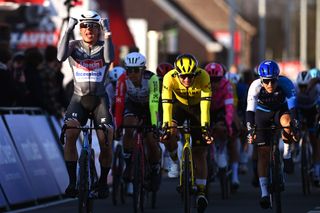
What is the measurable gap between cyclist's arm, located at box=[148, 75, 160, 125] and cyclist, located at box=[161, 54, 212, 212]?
0.65 meters

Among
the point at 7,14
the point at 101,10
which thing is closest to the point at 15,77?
the point at 7,14

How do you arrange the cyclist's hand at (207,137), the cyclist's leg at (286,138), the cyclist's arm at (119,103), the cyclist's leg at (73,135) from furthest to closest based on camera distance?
the cyclist's arm at (119,103) → the cyclist's leg at (286,138) → the cyclist's hand at (207,137) → the cyclist's leg at (73,135)

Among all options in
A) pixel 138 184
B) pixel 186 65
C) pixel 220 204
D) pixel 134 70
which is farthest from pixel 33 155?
pixel 186 65

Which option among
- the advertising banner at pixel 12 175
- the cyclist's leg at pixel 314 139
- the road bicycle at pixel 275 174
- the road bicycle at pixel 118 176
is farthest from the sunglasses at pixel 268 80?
the cyclist's leg at pixel 314 139

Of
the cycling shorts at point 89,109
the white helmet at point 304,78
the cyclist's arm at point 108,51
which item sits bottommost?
the cycling shorts at point 89,109

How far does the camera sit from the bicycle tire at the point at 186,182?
14.1 metres

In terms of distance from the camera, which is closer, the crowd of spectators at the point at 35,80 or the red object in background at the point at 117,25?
the crowd of spectators at the point at 35,80

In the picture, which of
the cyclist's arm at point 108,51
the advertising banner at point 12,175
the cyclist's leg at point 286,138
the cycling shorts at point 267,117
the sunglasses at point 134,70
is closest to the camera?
the cyclist's arm at point 108,51

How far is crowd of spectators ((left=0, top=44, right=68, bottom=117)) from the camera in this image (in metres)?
18.8

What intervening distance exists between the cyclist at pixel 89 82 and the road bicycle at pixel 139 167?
1.40 m

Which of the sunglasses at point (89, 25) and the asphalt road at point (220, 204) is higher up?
the sunglasses at point (89, 25)

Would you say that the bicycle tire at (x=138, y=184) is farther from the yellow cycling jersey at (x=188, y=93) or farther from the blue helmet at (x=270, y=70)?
the blue helmet at (x=270, y=70)

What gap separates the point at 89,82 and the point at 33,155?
3862 millimetres

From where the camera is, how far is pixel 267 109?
51.6 feet
